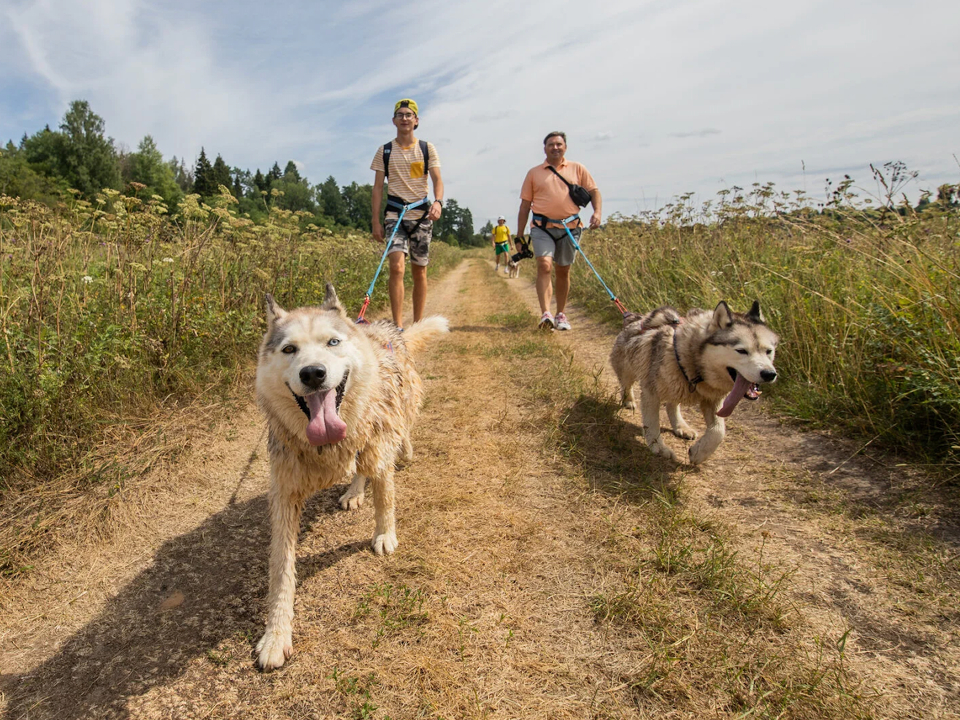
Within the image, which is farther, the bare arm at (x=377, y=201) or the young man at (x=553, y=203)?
the young man at (x=553, y=203)

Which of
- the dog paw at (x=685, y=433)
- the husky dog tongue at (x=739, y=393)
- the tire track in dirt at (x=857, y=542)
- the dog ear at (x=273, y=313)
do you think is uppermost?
the dog ear at (x=273, y=313)

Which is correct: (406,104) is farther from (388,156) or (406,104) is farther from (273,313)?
(273,313)

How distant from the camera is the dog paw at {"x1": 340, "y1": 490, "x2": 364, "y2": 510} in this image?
3369mm

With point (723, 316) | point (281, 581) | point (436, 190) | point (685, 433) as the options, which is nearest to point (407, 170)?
point (436, 190)

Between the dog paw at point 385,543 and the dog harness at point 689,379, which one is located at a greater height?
the dog harness at point 689,379

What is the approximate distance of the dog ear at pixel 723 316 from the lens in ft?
11.5

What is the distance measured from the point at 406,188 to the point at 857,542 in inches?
229

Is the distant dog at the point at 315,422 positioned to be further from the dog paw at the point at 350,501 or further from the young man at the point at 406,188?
the young man at the point at 406,188

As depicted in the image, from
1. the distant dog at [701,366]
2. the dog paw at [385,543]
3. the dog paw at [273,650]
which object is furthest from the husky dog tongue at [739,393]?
the dog paw at [273,650]

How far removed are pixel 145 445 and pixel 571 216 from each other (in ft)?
20.8

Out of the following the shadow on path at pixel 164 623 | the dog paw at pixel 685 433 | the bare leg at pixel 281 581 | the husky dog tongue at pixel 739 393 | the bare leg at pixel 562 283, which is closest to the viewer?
the shadow on path at pixel 164 623

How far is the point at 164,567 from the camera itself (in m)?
2.76

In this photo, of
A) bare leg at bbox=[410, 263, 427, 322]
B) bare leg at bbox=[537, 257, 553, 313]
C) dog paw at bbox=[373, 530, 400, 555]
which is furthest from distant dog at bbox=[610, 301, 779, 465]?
bare leg at bbox=[410, 263, 427, 322]

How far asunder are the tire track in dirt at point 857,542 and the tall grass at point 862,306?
14.2 inches
